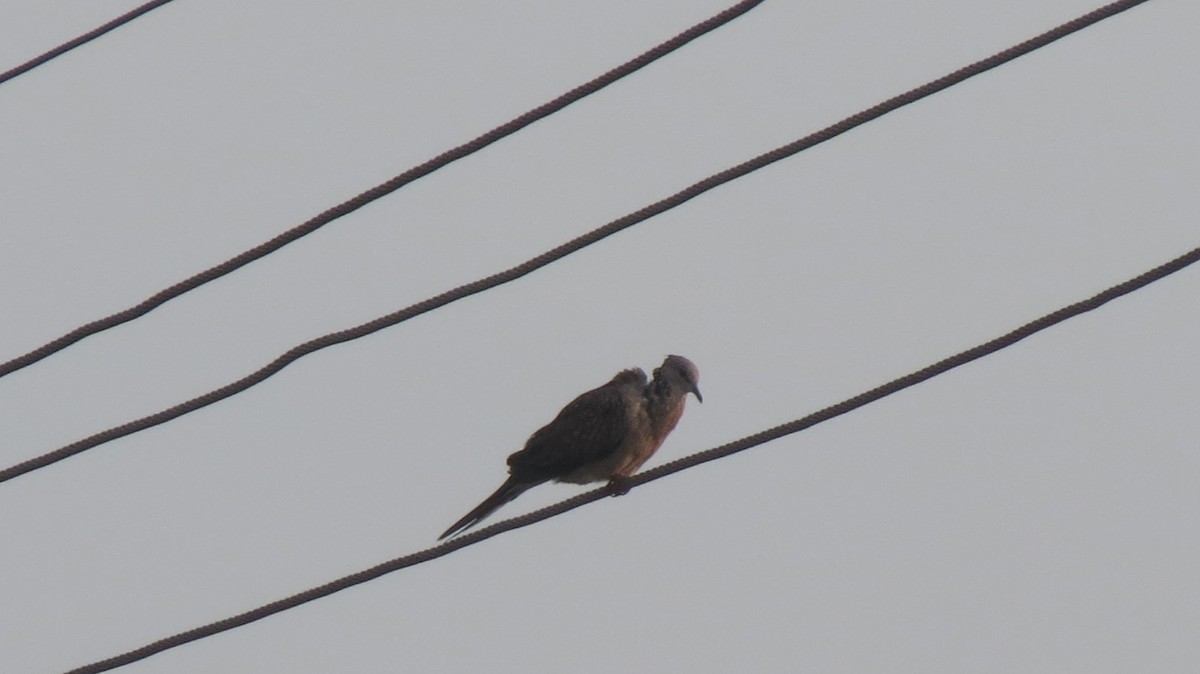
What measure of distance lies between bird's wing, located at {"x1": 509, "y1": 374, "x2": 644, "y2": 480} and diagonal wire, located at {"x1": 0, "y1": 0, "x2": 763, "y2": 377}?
3.07m

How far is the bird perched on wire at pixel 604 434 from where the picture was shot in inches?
328

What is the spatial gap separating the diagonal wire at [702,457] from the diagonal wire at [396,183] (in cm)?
80

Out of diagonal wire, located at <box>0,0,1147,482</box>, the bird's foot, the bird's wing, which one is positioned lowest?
the bird's foot

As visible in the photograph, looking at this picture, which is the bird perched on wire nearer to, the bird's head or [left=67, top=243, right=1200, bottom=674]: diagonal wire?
the bird's head

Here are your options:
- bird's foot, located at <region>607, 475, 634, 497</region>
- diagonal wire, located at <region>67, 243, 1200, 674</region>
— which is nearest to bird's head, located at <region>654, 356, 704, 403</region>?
bird's foot, located at <region>607, 475, 634, 497</region>

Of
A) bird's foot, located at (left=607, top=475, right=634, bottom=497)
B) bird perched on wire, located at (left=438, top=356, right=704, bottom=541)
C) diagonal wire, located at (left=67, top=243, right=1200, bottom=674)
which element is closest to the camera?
diagonal wire, located at (left=67, top=243, right=1200, bottom=674)

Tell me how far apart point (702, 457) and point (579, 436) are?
111 inches

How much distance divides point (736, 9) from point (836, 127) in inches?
14.8

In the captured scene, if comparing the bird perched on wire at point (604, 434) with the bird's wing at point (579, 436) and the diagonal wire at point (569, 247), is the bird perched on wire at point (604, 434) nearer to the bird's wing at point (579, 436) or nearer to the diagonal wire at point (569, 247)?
the bird's wing at point (579, 436)

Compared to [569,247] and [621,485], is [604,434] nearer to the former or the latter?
[621,485]

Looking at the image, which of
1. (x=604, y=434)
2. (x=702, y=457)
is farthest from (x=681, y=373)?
(x=702, y=457)

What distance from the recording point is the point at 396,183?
5.38 metres

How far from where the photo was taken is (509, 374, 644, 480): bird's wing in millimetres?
8383

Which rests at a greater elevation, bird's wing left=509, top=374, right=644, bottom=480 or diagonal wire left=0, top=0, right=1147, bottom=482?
diagonal wire left=0, top=0, right=1147, bottom=482
